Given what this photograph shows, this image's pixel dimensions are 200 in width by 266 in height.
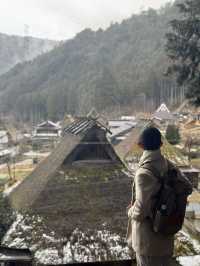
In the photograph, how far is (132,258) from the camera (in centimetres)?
508

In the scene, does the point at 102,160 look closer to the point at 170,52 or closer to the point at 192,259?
the point at 192,259

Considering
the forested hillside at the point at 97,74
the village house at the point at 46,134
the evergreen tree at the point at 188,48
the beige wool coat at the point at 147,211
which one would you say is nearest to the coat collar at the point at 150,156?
the beige wool coat at the point at 147,211

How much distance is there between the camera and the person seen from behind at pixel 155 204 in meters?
2.81

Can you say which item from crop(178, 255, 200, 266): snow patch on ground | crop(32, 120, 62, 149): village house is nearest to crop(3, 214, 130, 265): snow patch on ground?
crop(178, 255, 200, 266): snow patch on ground

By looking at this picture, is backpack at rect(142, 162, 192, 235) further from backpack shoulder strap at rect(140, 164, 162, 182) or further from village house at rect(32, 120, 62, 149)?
village house at rect(32, 120, 62, 149)

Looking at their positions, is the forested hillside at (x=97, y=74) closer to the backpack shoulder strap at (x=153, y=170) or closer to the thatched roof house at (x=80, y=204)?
the thatched roof house at (x=80, y=204)

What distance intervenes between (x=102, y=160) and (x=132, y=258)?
2.58m

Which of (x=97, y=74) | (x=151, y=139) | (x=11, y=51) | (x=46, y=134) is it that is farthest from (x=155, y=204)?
(x=11, y=51)

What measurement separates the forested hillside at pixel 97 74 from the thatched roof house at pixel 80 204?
41.9 m

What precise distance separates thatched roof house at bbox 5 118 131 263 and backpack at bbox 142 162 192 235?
8.11 feet

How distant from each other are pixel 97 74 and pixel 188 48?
57.7 meters

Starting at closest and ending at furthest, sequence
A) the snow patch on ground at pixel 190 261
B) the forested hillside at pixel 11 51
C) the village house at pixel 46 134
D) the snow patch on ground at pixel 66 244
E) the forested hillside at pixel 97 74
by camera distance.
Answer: the snow patch on ground at pixel 190 261, the snow patch on ground at pixel 66 244, the village house at pixel 46 134, the forested hillside at pixel 97 74, the forested hillside at pixel 11 51

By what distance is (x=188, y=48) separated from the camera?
10953mm

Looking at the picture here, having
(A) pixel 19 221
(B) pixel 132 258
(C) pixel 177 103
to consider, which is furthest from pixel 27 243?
(C) pixel 177 103
